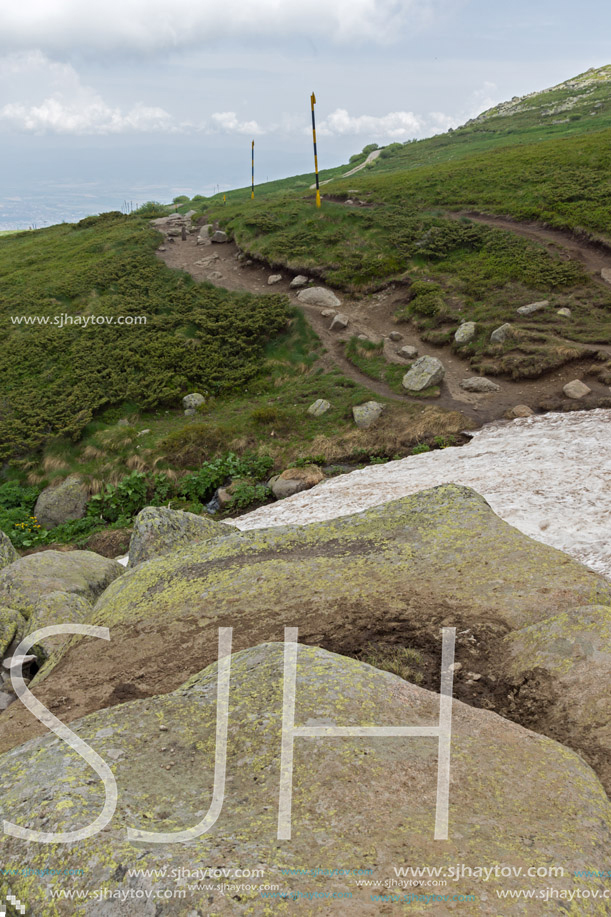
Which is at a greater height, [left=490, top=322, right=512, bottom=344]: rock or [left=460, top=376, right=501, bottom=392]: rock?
[left=490, top=322, right=512, bottom=344]: rock

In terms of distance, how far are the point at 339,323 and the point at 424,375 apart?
334 inches

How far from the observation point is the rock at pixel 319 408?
99.2 feet

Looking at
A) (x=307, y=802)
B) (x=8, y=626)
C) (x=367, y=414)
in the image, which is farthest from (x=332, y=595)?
(x=367, y=414)

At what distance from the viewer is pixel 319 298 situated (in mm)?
39375

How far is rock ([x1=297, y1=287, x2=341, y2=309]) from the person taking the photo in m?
39.0

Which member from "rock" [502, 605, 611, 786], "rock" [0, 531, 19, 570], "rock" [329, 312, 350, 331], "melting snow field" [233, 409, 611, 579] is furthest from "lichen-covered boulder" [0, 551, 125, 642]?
"rock" [329, 312, 350, 331]

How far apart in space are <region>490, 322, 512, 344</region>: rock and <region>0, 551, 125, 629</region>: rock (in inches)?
943

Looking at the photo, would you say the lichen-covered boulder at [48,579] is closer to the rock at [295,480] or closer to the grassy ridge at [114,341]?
the rock at [295,480]

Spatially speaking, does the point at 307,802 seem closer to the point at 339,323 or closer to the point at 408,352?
the point at 408,352

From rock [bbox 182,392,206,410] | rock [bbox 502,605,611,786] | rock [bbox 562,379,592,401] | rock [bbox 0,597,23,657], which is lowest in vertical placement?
rock [bbox 182,392,206,410]

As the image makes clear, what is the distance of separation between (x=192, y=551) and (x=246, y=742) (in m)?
6.45

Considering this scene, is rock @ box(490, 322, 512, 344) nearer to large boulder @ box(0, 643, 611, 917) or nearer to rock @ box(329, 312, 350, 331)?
rock @ box(329, 312, 350, 331)

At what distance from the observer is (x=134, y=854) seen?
175 inches
